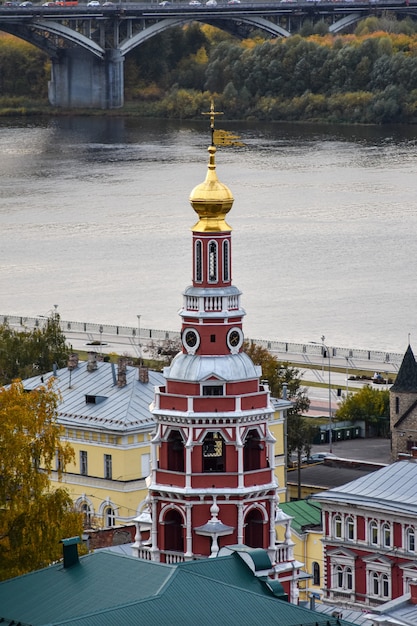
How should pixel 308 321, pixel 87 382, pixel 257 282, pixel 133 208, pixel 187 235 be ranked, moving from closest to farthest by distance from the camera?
pixel 87 382 < pixel 308 321 < pixel 257 282 < pixel 187 235 < pixel 133 208

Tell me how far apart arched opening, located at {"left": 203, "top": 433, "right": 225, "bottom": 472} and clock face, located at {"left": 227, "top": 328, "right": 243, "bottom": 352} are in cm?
82

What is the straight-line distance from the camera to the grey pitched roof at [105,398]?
33.9m

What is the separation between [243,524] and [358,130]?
82.7m

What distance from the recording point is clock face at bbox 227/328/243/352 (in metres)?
22.8

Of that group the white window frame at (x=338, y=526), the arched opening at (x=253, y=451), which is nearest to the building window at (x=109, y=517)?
the white window frame at (x=338, y=526)

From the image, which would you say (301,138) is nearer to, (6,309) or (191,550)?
(6,309)

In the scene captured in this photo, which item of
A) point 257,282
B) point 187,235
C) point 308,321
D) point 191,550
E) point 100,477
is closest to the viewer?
point 191,550

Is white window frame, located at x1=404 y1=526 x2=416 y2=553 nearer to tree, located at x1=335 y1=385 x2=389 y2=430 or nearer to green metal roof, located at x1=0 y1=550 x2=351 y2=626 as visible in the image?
green metal roof, located at x1=0 y1=550 x2=351 y2=626

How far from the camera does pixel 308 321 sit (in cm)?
5400

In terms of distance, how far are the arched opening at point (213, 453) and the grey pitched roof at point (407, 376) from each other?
17.0 m

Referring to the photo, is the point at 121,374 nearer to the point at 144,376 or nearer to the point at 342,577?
the point at 144,376

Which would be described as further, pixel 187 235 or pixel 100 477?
pixel 187 235

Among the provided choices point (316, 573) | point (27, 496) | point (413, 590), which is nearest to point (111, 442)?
point (316, 573)

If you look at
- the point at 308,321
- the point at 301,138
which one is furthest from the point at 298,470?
the point at 301,138
